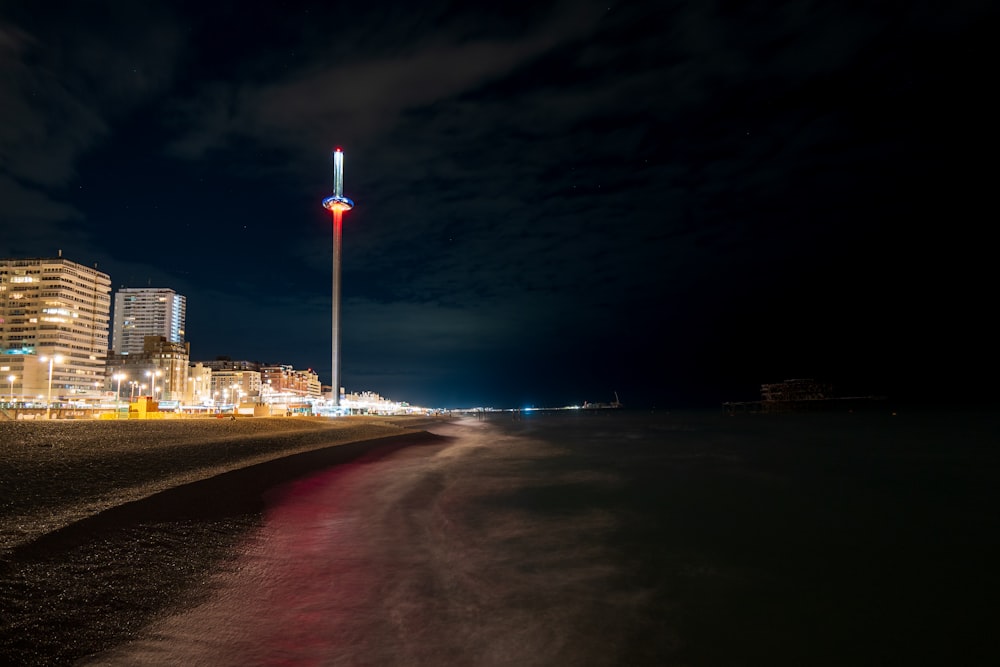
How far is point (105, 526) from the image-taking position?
427 inches

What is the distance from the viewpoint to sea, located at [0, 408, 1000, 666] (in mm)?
7160

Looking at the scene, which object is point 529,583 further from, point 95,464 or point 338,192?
point 338,192

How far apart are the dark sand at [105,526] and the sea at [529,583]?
55mm

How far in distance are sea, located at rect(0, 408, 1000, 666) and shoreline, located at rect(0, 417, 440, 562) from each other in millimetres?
1975

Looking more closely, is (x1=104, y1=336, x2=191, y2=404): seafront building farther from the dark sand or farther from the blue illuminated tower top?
the dark sand

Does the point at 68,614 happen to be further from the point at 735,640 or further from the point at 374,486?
the point at 374,486

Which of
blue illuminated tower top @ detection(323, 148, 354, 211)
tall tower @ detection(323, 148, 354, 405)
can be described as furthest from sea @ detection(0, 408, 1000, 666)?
blue illuminated tower top @ detection(323, 148, 354, 211)

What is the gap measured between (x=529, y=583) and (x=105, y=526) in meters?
8.69

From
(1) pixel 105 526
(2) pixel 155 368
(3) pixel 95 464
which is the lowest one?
(1) pixel 105 526

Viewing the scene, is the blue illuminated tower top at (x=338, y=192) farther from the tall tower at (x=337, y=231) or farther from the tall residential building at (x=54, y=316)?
the tall residential building at (x=54, y=316)

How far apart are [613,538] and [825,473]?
18.8 m

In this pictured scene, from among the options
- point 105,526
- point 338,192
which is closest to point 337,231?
point 338,192

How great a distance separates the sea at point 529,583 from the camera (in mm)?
7160

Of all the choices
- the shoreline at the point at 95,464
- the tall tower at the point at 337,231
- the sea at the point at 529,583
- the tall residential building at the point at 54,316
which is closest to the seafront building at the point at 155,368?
the tall residential building at the point at 54,316
